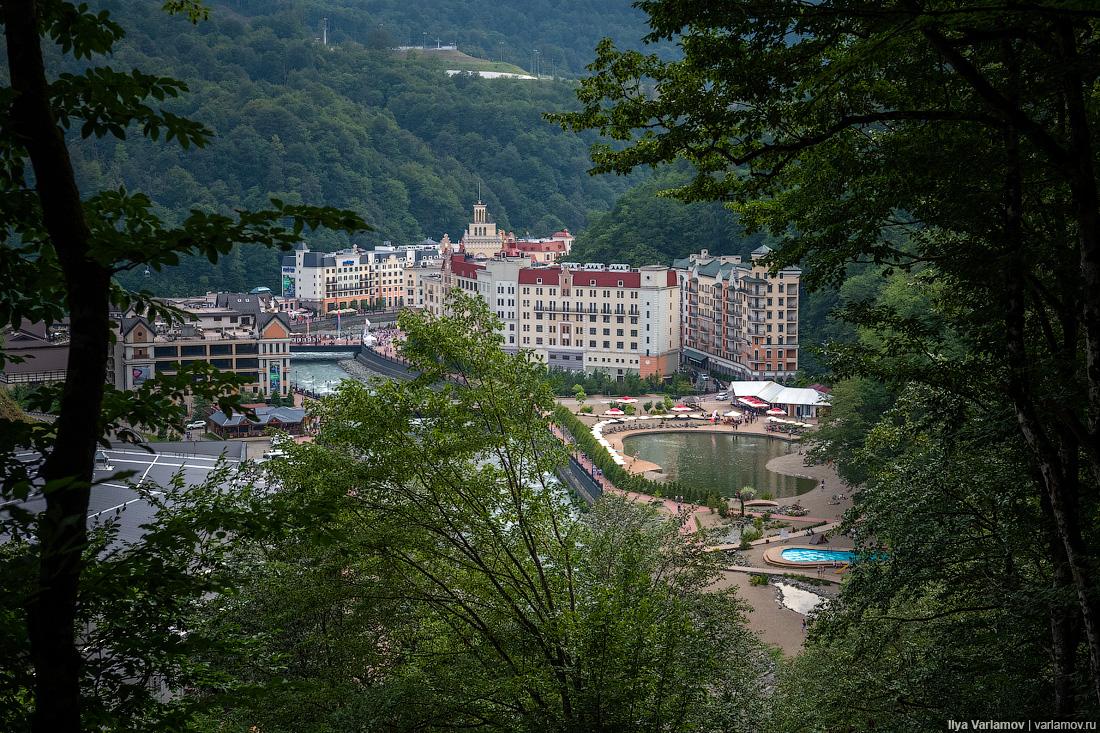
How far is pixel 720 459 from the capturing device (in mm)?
43375

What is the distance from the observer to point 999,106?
5738mm

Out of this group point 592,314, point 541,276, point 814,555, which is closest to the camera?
point 814,555

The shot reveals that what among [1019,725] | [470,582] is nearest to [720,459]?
[470,582]

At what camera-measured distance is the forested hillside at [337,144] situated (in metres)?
100

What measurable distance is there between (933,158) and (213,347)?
47.1m

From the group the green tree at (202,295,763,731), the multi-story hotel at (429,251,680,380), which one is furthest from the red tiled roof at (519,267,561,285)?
the green tree at (202,295,763,731)

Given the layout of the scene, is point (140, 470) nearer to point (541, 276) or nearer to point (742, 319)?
point (541, 276)

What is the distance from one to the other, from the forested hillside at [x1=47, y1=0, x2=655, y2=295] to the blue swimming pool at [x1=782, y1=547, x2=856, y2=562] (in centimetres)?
7187

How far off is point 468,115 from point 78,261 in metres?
132

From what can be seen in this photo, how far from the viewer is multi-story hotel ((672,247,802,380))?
182ft

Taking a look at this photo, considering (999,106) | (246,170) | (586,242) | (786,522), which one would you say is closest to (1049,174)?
(999,106)

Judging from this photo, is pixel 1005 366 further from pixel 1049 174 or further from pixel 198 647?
pixel 198 647

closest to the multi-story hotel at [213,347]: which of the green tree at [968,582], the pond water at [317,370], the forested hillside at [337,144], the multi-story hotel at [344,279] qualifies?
the pond water at [317,370]

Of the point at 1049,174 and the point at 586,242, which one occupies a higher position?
the point at 586,242
